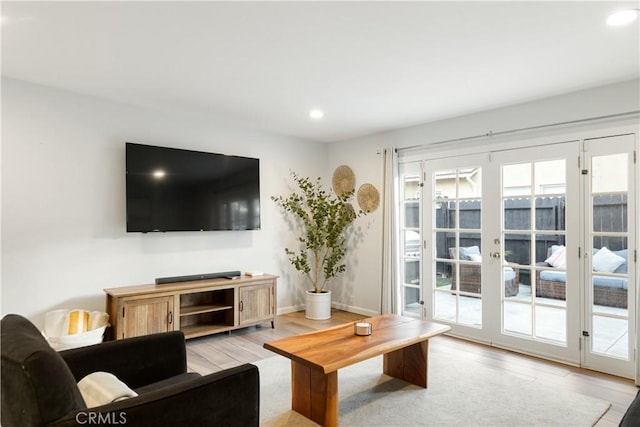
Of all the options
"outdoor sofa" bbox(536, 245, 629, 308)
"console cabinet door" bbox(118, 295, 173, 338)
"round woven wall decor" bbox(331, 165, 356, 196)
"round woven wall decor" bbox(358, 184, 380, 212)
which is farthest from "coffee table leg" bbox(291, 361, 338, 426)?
"round woven wall decor" bbox(331, 165, 356, 196)

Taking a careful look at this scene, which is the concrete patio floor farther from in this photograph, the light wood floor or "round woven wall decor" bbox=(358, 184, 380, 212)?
"round woven wall decor" bbox=(358, 184, 380, 212)

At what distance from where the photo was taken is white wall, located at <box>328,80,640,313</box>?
10.7ft

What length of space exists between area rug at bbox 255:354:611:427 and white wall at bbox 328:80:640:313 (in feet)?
6.66

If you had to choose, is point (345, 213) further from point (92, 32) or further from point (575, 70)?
point (92, 32)

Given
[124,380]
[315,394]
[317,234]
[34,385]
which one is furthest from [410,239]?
[34,385]

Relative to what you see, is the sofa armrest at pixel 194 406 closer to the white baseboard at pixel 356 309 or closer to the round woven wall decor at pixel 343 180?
the white baseboard at pixel 356 309

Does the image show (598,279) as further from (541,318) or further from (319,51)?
(319,51)

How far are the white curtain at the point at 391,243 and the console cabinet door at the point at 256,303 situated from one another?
56.8 inches

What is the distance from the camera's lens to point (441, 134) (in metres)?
4.40

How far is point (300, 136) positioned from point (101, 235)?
2.78 m

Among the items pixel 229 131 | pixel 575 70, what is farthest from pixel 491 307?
pixel 229 131

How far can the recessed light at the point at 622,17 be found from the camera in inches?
84.1

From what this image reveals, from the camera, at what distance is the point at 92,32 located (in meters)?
2.37

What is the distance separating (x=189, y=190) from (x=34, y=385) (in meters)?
3.09
